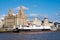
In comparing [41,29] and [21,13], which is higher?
[21,13]

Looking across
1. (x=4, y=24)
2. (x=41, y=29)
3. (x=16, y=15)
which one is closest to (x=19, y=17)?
(x=16, y=15)

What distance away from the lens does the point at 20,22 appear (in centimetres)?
17950

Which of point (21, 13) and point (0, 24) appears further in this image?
point (0, 24)

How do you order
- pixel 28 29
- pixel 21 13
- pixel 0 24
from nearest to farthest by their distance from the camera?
pixel 28 29 < pixel 21 13 < pixel 0 24

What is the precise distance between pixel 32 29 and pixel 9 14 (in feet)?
174

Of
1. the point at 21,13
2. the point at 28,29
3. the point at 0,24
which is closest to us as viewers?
the point at 28,29

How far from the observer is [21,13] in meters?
177

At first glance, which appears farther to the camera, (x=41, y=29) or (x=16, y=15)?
(x=16, y=15)

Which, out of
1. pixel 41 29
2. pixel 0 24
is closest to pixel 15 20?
pixel 0 24

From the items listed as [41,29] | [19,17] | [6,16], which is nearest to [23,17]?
[19,17]

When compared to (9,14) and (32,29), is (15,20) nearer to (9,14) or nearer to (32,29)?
(9,14)

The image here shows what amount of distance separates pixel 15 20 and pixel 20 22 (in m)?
5.23

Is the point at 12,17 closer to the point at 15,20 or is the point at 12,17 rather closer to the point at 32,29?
the point at 15,20

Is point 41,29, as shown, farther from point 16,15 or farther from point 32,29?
point 16,15
